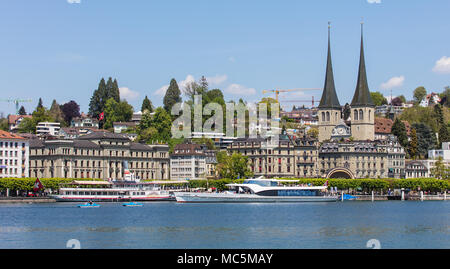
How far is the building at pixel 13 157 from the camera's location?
4592 inches

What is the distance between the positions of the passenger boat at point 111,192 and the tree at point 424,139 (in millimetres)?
69660

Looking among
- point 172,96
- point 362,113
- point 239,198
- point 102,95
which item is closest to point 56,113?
point 102,95

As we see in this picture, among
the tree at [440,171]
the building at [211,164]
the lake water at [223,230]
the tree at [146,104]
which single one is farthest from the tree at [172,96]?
the lake water at [223,230]

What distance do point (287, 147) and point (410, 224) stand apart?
258 ft

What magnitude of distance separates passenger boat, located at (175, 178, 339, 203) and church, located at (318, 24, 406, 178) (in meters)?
35.9

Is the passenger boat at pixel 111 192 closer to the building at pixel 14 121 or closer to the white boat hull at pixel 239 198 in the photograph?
the white boat hull at pixel 239 198

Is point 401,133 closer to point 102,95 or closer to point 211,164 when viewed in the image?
point 211,164

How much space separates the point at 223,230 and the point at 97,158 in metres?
77.3

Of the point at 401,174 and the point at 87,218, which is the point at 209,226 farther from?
the point at 401,174

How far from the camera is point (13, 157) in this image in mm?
118188

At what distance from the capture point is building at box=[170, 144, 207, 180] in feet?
472

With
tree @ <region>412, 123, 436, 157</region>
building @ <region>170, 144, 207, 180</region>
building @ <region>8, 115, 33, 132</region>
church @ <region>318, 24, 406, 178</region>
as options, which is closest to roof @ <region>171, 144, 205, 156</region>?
building @ <region>170, 144, 207, 180</region>

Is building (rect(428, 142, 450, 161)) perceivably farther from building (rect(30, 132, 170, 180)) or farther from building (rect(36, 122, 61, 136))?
building (rect(36, 122, 61, 136))

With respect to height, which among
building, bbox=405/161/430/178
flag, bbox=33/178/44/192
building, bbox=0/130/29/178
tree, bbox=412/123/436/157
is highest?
tree, bbox=412/123/436/157
